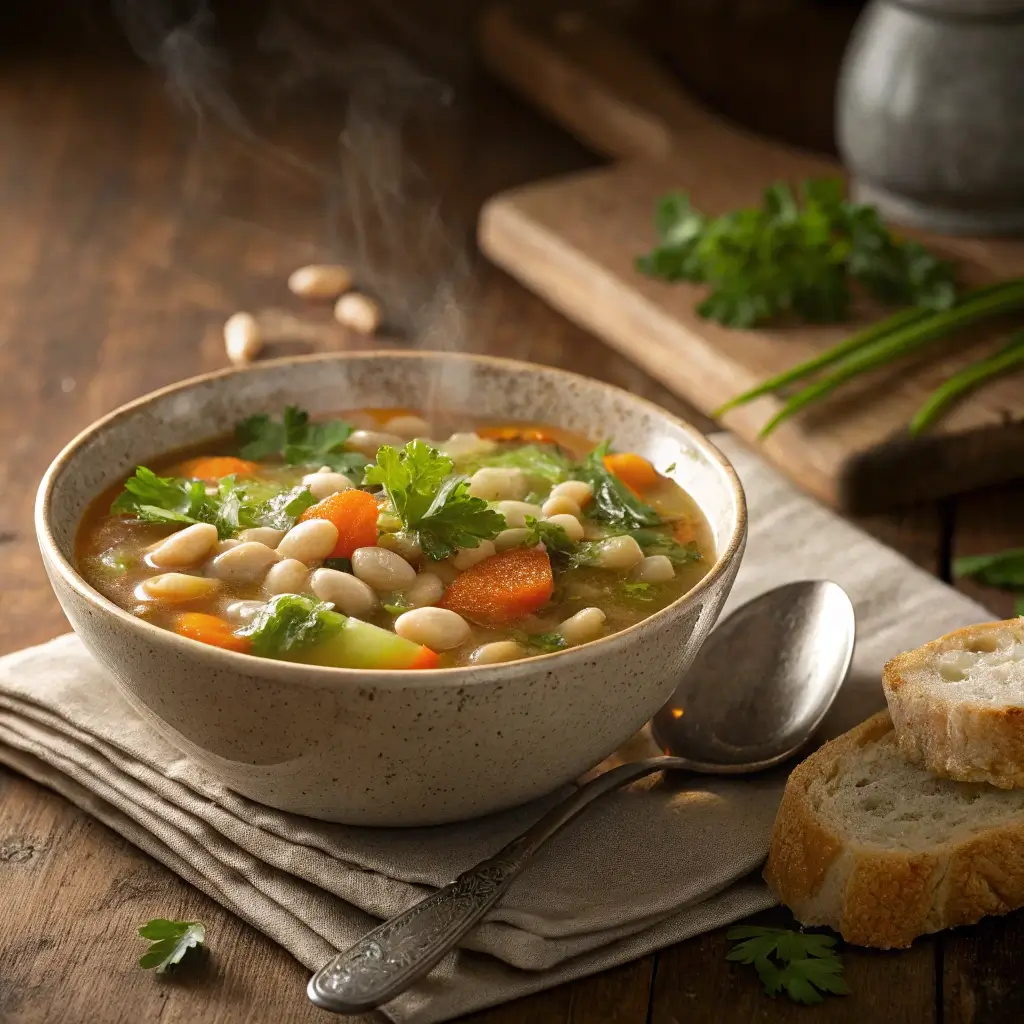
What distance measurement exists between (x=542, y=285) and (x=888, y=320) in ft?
3.57

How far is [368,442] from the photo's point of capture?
2717 mm

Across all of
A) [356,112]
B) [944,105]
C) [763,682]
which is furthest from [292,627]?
[356,112]

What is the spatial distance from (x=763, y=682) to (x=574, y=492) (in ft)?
1.49

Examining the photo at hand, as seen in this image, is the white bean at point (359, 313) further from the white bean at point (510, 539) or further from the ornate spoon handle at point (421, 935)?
the ornate spoon handle at point (421, 935)

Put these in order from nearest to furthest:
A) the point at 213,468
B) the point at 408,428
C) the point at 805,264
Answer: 1. the point at 213,468
2. the point at 408,428
3. the point at 805,264

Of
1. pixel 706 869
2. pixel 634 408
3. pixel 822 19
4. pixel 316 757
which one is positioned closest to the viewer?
pixel 316 757

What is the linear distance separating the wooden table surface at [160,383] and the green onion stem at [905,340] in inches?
12.7

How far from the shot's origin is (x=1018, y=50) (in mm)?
4133

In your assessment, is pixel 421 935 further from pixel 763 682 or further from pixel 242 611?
pixel 763 682

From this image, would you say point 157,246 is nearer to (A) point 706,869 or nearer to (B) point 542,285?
(B) point 542,285

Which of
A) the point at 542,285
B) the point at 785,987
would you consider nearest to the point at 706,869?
the point at 785,987

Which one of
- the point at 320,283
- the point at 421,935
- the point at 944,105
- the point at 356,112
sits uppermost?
the point at 944,105

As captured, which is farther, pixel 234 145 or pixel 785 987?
pixel 234 145

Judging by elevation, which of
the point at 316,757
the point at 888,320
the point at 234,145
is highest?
the point at 316,757
